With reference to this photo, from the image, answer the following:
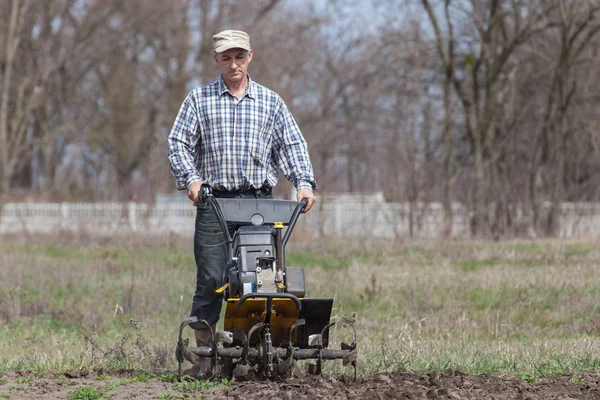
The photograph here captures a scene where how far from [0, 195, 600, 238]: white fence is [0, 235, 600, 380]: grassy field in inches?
97.7

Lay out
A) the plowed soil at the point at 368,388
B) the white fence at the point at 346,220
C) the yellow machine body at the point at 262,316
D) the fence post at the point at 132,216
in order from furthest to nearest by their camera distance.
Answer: the white fence at the point at 346,220
the fence post at the point at 132,216
the yellow machine body at the point at 262,316
the plowed soil at the point at 368,388

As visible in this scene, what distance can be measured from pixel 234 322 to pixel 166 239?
11.9m

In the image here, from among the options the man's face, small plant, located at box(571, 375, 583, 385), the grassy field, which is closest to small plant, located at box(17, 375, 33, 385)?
the grassy field

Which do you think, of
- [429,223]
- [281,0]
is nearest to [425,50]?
[429,223]

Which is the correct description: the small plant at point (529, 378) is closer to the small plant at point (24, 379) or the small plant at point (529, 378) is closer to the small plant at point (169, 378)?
the small plant at point (169, 378)

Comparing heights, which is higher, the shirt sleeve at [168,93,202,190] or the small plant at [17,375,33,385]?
the shirt sleeve at [168,93,202,190]

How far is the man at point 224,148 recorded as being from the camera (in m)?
6.26

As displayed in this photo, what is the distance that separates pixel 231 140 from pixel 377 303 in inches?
219

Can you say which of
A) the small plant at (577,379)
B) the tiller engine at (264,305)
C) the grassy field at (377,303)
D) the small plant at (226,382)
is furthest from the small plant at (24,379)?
the small plant at (577,379)

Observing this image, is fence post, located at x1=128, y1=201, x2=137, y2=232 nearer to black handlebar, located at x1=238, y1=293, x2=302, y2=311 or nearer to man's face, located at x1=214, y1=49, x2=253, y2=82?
man's face, located at x1=214, y1=49, x2=253, y2=82

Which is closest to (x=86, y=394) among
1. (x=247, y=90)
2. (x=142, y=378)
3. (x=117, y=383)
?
(x=117, y=383)

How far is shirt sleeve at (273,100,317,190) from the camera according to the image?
633 cm

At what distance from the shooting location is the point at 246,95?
632 cm

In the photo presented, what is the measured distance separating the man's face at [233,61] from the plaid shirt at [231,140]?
14 centimetres
